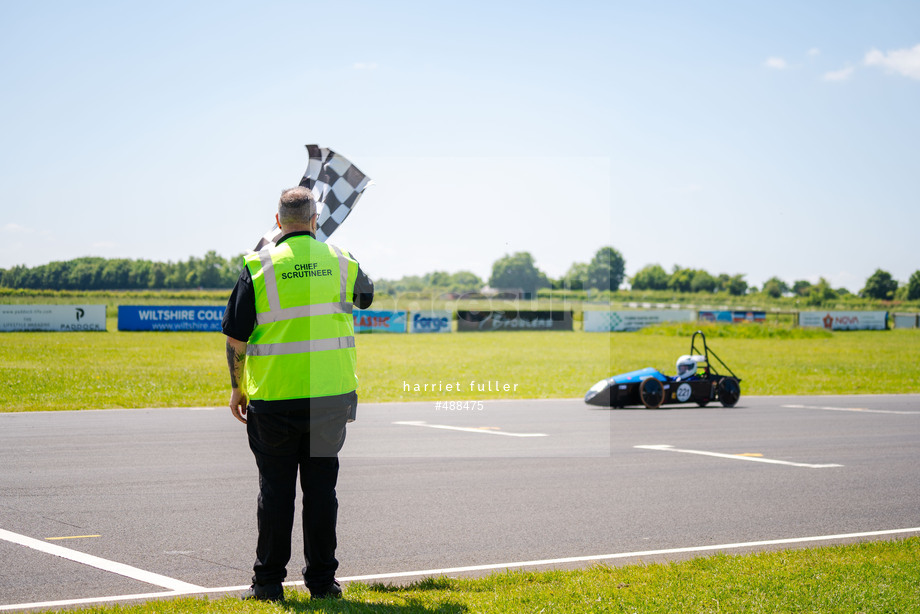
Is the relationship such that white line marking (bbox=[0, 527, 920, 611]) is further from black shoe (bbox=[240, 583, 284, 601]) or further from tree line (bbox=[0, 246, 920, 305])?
tree line (bbox=[0, 246, 920, 305])

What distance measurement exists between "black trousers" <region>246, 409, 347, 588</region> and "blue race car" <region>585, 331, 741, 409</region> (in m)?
10.9

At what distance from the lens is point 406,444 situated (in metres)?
9.99

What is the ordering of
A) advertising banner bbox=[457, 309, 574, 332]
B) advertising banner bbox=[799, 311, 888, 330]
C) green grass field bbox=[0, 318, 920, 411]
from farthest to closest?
advertising banner bbox=[799, 311, 888, 330] → advertising banner bbox=[457, 309, 574, 332] → green grass field bbox=[0, 318, 920, 411]

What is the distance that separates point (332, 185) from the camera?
19.5ft

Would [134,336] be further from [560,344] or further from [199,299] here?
[560,344]

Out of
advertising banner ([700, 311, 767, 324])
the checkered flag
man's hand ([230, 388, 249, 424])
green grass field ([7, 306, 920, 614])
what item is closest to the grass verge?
green grass field ([7, 306, 920, 614])

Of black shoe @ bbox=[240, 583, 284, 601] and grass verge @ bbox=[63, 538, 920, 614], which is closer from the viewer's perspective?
grass verge @ bbox=[63, 538, 920, 614]

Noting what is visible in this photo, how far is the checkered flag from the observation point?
5884 millimetres

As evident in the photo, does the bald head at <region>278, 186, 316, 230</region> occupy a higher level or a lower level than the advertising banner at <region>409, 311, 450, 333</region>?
higher

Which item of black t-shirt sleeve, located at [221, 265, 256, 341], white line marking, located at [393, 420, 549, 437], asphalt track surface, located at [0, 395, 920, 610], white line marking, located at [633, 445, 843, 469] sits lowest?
white line marking, located at [393, 420, 549, 437]

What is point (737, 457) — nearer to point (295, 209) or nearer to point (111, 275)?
point (295, 209)

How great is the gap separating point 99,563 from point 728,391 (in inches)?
494

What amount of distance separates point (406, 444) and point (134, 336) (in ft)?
80.7

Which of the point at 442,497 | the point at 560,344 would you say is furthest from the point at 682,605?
the point at 560,344
